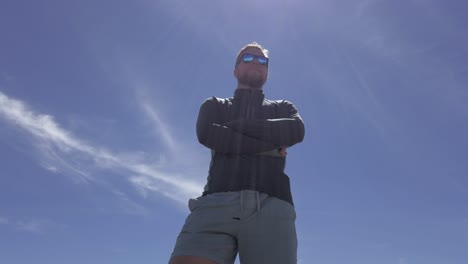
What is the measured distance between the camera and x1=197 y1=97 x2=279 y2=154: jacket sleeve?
5.75m

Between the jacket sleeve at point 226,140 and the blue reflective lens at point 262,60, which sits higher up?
the blue reflective lens at point 262,60

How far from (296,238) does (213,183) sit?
4.14 feet

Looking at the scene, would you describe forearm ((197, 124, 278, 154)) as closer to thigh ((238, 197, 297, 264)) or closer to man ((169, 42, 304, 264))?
man ((169, 42, 304, 264))

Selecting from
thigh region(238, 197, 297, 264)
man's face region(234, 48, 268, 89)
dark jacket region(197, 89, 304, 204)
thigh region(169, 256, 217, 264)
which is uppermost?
man's face region(234, 48, 268, 89)

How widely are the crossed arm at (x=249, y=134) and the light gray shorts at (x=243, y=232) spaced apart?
0.69 metres

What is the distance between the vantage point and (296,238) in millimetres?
5383

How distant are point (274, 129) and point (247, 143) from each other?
1.47ft

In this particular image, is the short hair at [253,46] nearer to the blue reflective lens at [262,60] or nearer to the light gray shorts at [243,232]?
the blue reflective lens at [262,60]

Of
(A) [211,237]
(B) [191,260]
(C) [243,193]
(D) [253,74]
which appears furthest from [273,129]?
(B) [191,260]

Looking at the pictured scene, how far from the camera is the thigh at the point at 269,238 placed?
506 centimetres

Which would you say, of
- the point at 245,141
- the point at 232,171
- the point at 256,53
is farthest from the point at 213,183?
the point at 256,53

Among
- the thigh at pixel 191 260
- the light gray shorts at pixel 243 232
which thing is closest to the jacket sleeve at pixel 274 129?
the light gray shorts at pixel 243 232

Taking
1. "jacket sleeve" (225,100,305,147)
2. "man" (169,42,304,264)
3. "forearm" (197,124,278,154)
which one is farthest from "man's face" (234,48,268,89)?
"forearm" (197,124,278,154)

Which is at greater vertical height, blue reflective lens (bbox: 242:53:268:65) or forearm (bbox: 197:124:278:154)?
blue reflective lens (bbox: 242:53:268:65)
